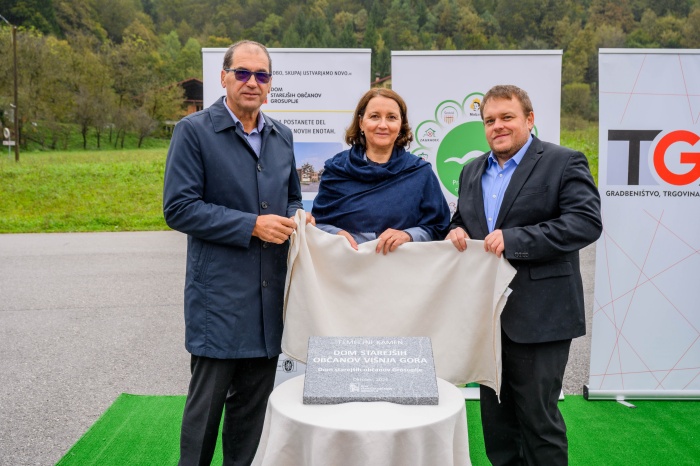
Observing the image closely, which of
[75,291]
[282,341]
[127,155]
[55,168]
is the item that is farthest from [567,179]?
[127,155]

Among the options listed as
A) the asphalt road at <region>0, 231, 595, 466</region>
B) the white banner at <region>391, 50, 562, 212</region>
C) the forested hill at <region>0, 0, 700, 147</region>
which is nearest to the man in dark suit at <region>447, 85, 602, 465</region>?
the white banner at <region>391, 50, 562, 212</region>

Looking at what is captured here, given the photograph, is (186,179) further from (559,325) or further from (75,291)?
(75,291)

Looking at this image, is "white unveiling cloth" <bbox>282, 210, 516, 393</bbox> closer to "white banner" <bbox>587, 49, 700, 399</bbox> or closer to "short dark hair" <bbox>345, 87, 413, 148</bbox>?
"short dark hair" <bbox>345, 87, 413, 148</bbox>

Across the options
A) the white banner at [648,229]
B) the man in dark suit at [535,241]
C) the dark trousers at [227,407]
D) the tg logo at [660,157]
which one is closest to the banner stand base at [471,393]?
the white banner at [648,229]

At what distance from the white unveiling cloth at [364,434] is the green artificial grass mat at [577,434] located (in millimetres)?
1779

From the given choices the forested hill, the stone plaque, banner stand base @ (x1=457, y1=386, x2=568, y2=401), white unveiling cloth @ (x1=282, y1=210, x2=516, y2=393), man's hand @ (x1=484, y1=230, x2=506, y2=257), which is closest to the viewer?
the stone plaque

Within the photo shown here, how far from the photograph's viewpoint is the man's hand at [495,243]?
2.32 m

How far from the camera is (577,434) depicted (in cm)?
365

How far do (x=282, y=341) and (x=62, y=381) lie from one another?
10.3ft

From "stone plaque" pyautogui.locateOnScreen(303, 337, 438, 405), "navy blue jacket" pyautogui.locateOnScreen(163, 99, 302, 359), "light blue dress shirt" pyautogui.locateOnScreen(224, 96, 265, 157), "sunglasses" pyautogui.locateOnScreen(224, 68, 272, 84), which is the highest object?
"sunglasses" pyautogui.locateOnScreen(224, 68, 272, 84)

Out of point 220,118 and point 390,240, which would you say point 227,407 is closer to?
point 390,240

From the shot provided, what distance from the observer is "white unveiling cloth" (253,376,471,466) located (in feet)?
5.33

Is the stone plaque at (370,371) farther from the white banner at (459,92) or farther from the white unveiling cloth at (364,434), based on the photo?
the white banner at (459,92)

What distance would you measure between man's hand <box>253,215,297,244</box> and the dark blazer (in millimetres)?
821
